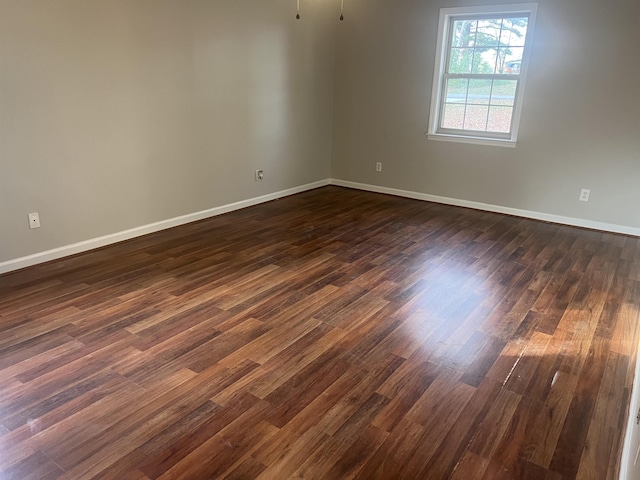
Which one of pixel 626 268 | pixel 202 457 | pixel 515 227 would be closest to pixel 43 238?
pixel 202 457

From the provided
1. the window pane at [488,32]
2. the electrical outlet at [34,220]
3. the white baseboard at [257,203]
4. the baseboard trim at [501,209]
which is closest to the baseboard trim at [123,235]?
the white baseboard at [257,203]

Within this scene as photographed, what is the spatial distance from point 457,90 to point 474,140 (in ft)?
1.92

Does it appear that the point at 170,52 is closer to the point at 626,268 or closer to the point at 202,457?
the point at 202,457

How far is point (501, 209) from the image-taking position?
5.07 meters

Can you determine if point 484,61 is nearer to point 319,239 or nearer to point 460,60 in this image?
point 460,60

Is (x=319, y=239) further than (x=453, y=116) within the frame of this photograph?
No

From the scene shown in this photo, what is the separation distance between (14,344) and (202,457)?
4.47ft

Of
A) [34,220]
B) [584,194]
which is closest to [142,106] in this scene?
[34,220]

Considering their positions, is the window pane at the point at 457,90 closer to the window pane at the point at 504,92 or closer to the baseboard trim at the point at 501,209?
the window pane at the point at 504,92

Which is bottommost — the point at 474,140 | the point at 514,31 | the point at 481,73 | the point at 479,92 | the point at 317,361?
the point at 317,361

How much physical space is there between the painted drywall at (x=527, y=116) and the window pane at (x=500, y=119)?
168mm

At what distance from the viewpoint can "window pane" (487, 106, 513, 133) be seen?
4.85 metres

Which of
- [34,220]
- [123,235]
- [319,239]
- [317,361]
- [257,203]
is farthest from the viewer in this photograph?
[257,203]

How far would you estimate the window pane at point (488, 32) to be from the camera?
15.4 ft
